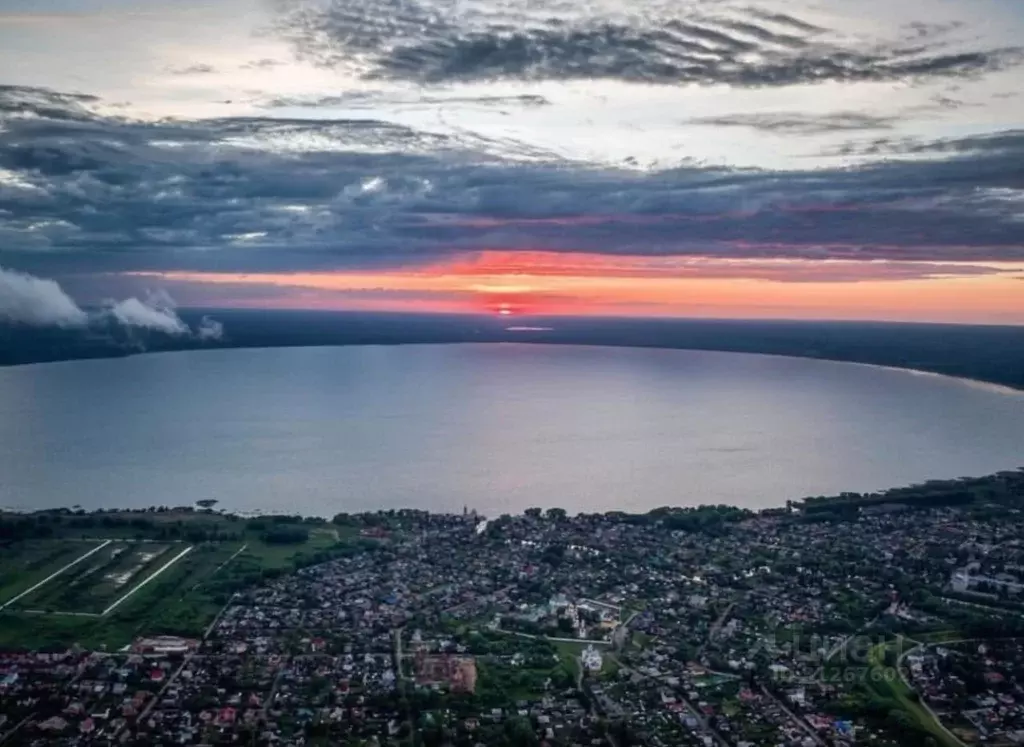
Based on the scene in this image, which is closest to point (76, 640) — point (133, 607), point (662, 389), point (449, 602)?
point (133, 607)

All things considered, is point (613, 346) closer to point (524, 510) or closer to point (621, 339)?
point (621, 339)

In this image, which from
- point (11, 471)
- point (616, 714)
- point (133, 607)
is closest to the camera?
point (616, 714)

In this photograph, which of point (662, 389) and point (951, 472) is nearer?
point (951, 472)

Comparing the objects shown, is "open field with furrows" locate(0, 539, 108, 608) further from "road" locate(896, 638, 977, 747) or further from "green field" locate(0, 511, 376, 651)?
"road" locate(896, 638, 977, 747)

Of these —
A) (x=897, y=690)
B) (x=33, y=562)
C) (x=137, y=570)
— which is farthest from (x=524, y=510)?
(x=897, y=690)

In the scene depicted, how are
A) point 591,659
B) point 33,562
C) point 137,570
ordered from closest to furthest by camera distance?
point 591,659 < point 137,570 < point 33,562

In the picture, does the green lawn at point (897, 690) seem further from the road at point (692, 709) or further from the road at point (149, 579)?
the road at point (149, 579)

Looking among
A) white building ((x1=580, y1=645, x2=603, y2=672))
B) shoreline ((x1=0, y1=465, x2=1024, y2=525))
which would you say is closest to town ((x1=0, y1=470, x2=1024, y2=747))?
white building ((x1=580, y1=645, x2=603, y2=672))

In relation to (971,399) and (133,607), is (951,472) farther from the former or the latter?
(133,607)
